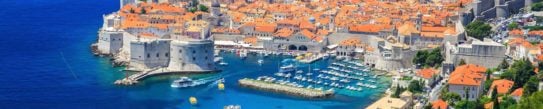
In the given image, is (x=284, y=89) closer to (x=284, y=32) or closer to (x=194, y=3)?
(x=284, y=32)

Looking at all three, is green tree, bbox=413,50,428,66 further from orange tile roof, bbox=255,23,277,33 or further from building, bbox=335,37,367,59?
orange tile roof, bbox=255,23,277,33

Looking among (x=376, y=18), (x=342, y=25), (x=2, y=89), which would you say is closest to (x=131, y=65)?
(x=2, y=89)

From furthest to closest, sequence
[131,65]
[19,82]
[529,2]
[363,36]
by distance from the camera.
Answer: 1. [529,2]
2. [363,36]
3. [131,65]
4. [19,82]

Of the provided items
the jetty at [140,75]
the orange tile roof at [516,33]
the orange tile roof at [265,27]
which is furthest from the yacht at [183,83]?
the orange tile roof at [516,33]

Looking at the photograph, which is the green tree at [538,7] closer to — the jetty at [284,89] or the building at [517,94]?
the jetty at [284,89]

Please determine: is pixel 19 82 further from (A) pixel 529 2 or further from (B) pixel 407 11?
(A) pixel 529 2
